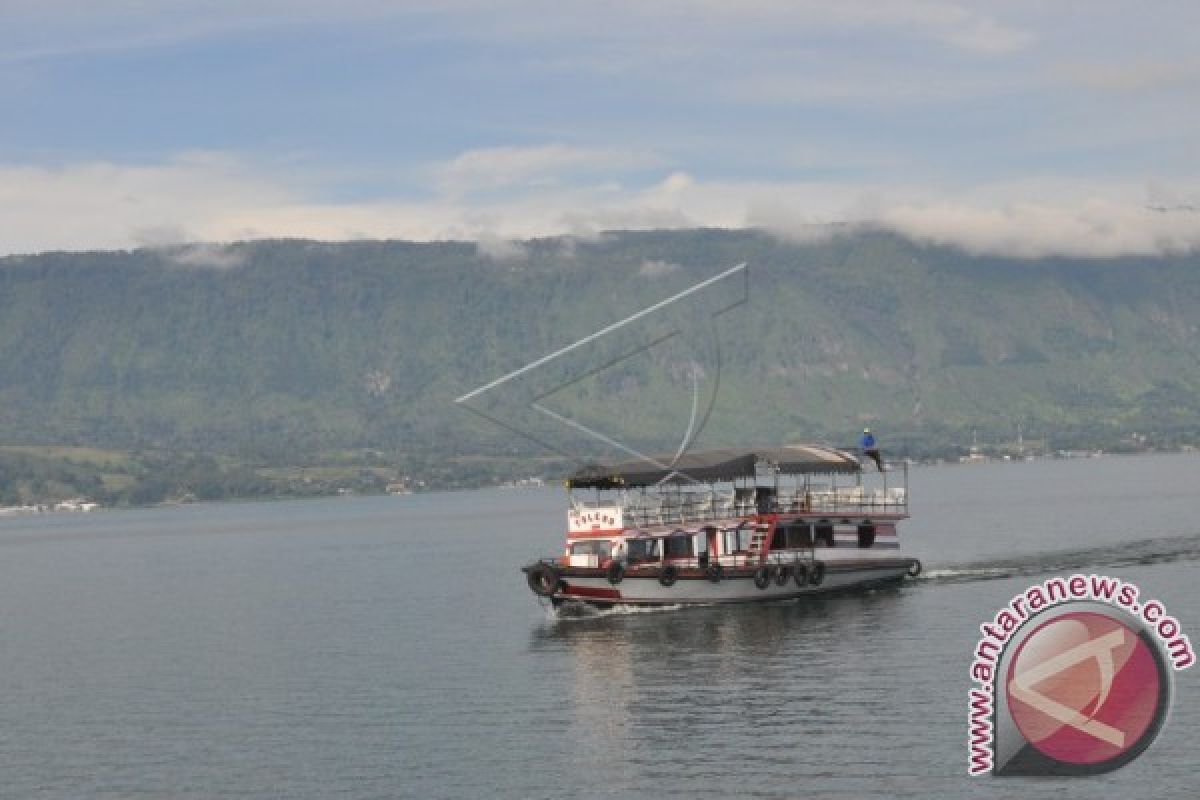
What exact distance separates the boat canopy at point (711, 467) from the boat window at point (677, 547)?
11.1ft

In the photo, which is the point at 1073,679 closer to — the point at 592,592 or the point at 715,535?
the point at 592,592

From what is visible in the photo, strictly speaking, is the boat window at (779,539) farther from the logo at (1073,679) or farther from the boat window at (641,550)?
the logo at (1073,679)

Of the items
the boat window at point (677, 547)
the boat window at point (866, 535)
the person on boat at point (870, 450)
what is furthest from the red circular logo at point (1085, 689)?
the person on boat at point (870, 450)

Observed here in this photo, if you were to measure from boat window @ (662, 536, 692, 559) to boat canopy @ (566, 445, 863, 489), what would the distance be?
11.1ft

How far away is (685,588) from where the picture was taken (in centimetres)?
10862

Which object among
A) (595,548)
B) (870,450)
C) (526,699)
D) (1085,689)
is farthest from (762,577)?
(1085,689)

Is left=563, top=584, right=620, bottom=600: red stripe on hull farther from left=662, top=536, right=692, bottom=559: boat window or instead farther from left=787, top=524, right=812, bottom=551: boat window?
left=787, top=524, right=812, bottom=551: boat window

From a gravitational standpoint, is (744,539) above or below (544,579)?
above

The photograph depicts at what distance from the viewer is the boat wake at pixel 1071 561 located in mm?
127438

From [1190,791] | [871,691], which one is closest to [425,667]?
[871,691]

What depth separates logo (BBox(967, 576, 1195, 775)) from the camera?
153ft

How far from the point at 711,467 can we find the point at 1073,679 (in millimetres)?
49984

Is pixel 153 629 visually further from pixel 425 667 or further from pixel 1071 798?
pixel 1071 798

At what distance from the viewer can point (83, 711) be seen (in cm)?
8581
